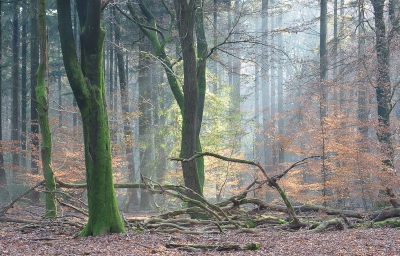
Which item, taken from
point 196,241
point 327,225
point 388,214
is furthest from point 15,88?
point 388,214

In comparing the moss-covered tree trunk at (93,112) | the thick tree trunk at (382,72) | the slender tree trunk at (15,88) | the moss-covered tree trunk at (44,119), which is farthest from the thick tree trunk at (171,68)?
the slender tree trunk at (15,88)

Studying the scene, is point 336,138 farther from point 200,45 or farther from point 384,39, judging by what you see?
point 200,45

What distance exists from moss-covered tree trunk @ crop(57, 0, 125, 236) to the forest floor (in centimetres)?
42

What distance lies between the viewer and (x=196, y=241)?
6652 millimetres

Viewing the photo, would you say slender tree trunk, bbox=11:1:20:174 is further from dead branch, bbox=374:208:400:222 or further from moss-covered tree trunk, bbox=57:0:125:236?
dead branch, bbox=374:208:400:222

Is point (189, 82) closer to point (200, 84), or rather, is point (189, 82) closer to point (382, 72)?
point (200, 84)

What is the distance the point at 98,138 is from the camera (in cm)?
699

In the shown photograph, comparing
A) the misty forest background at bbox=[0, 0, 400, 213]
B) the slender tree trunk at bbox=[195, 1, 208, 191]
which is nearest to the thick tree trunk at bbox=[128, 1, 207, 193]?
the slender tree trunk at bbox=[195, 1, 208, 191]

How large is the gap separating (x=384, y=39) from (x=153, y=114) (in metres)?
14.4

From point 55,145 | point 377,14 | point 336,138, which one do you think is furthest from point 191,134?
point 55,145

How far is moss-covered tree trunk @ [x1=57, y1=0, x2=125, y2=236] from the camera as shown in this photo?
6.88 meters

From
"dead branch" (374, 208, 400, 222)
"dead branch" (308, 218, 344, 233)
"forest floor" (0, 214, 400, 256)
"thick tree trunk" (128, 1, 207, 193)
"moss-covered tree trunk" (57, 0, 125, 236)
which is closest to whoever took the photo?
"forest floor" (0, 214, 400, 256)

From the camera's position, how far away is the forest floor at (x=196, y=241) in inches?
210

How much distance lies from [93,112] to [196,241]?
2.91 metres
